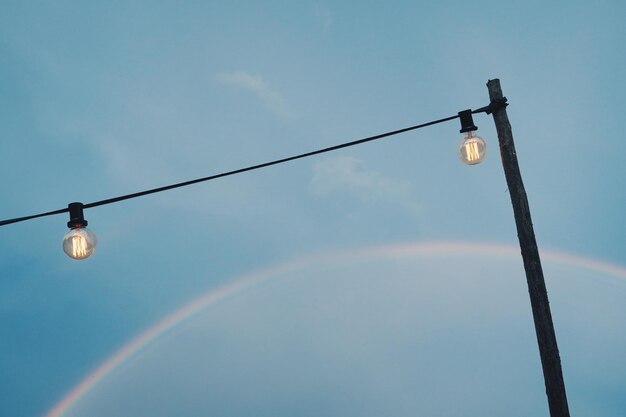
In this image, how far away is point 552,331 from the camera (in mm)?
5945

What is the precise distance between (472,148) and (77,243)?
476 cm

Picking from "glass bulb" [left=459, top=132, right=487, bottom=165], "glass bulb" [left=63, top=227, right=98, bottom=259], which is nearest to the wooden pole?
"glass bulb" [left=459, top=132, right=487, bottom=165]

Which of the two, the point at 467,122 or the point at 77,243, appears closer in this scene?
the point at 77,243

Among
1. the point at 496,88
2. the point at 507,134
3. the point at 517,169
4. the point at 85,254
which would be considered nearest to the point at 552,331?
the point at 517,169

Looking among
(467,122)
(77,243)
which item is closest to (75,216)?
(77,243)

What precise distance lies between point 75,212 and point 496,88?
517 cm

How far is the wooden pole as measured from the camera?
5.78 metres

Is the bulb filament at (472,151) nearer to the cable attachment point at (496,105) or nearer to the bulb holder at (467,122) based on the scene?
the bulb holder at (467,122)

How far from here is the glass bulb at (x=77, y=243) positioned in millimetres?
6293

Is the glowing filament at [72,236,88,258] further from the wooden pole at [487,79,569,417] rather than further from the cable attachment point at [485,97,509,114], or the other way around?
the cable attachment point at [485,97,509,114]

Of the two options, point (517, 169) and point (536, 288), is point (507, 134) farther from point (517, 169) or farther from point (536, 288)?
point (536, 288)

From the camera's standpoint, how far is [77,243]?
6309 mm

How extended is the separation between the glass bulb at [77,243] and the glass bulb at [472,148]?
4.56 m

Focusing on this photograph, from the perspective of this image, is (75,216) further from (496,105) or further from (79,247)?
(496,105)
